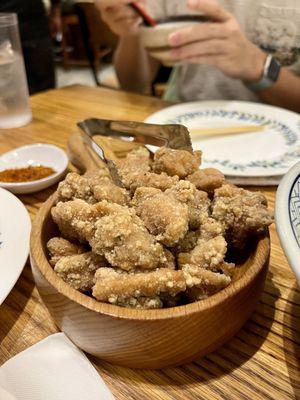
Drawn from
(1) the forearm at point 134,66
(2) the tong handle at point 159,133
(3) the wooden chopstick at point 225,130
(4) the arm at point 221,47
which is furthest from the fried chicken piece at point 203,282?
(1) the forearm at point 134,66

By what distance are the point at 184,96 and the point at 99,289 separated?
160 centimetres

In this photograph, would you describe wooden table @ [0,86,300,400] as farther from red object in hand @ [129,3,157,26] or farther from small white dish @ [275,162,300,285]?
red object in hand @ [129,3,157,26]

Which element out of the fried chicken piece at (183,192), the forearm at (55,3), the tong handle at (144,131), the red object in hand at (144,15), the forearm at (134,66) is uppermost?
the red object in hand at (144,15)

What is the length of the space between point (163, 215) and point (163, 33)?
3.06ft

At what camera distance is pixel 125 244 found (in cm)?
51

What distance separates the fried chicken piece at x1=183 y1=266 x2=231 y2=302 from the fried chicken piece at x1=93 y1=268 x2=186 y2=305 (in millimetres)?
Answer: 12

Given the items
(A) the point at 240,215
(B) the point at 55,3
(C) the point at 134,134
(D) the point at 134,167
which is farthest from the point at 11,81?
(B) the point at 55,3

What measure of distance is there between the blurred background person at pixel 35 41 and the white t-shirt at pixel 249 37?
1071mm

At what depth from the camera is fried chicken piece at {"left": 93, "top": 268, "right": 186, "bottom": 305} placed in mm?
481

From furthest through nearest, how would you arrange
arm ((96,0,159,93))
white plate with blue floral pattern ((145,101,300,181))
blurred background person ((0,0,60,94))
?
blurred background person ((0,0,60,94))
arm ((96,0,159,93))
white plate with blue floral pattern ((145,101,300,181))

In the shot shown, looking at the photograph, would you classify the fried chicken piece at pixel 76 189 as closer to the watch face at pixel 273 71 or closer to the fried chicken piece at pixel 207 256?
the fried chicken piece at pixel 207 256

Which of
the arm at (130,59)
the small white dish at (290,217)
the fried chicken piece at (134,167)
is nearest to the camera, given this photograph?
the small white dish at (290,217)

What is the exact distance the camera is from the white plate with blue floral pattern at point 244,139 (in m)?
1.01

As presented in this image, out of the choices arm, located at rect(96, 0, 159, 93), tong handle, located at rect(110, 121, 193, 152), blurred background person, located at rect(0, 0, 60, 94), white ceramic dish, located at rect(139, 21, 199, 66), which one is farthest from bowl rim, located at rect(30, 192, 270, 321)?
blurred background person, located at rect(0, 0, 60, 94)
